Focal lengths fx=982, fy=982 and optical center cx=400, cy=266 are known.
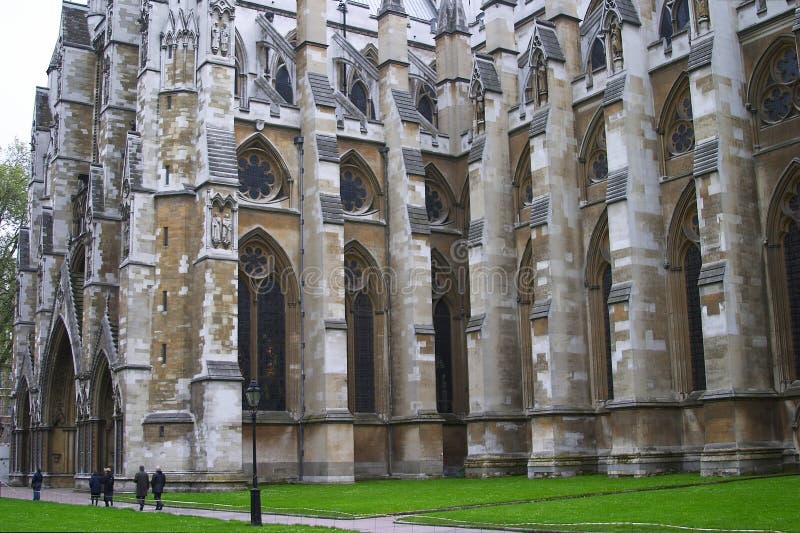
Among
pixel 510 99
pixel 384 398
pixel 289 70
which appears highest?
pixel 289 70

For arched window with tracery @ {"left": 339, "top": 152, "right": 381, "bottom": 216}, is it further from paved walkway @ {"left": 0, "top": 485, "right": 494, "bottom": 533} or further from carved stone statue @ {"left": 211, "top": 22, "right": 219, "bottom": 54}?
paved walkway @ {"left": 0, "top": 485, "right": 494, "bottom": 533}

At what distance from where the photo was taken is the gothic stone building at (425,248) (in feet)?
97.5

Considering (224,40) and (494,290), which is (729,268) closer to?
(494,290)

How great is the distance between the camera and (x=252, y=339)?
120 ft

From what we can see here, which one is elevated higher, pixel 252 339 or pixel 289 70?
pixel 289 70

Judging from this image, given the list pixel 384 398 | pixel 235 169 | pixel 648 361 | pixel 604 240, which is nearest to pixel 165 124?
pixel 235 169

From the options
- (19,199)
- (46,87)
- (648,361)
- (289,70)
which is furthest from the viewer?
(19,199)

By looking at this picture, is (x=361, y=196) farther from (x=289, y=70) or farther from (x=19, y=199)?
(x=19, y=199)

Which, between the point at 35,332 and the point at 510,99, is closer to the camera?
the point at 510,99

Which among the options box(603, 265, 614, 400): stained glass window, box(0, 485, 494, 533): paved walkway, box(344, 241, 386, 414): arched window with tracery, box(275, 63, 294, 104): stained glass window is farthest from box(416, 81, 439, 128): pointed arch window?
box(0, 485, 494, 533): paved walkway

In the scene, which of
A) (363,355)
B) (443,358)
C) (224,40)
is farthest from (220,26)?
(443,358)

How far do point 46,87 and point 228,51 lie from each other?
16546mm

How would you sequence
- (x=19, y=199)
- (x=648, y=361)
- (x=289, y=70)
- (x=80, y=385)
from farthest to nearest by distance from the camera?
(x=19, y=199) → (x=289, y=70) → (x=80, y=385) → (x=648, y=361)

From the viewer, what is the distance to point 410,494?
2741 centimetres
